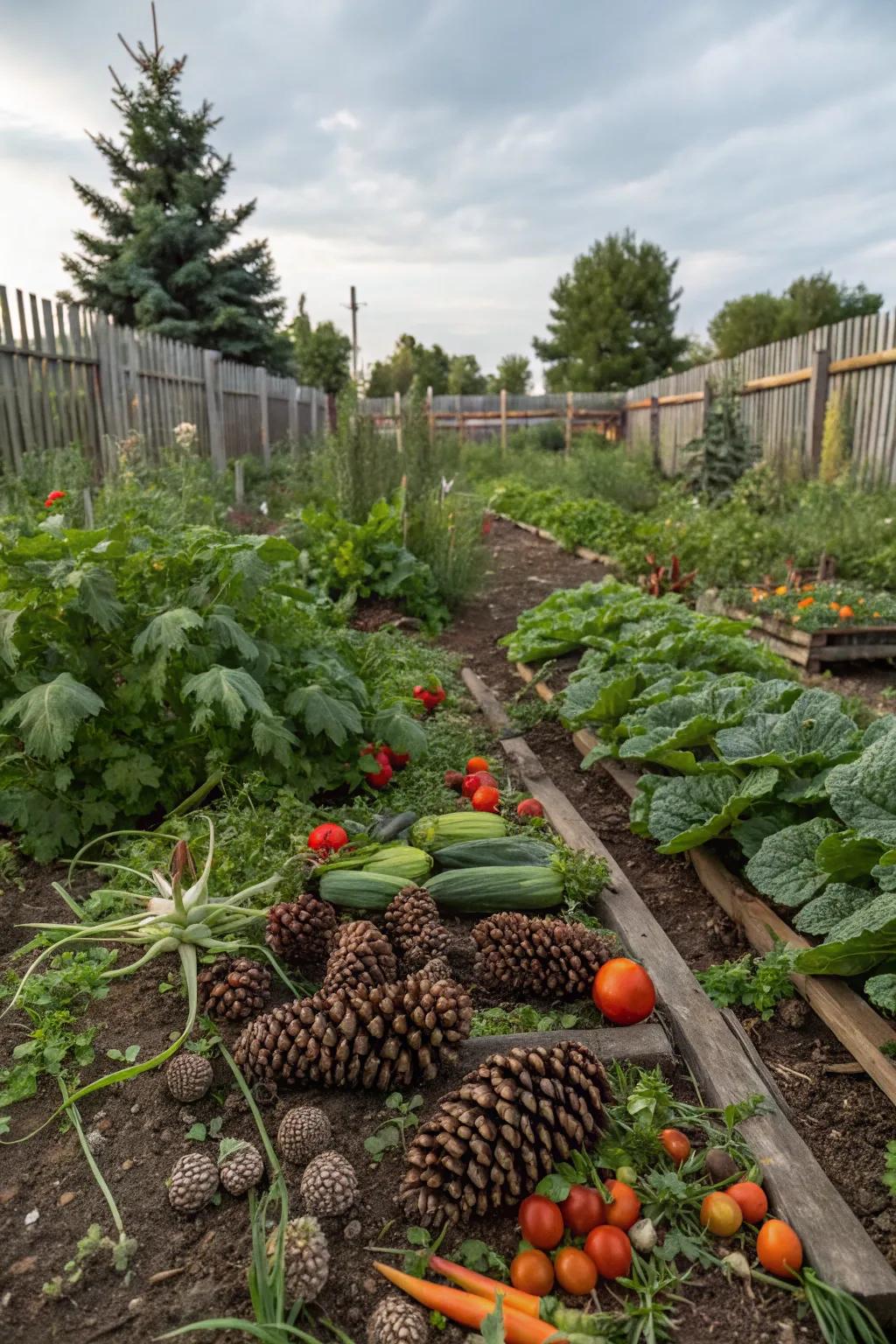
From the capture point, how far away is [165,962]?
241 cm

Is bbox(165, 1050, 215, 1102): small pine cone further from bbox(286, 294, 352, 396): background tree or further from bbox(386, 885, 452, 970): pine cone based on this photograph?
bbox(286, 294, 352, 396): background tree

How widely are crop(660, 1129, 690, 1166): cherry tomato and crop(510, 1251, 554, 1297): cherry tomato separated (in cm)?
37

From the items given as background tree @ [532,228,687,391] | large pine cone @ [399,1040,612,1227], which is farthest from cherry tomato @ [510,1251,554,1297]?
background tree @ [532,228,687,391]

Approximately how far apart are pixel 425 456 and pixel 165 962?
699 cm

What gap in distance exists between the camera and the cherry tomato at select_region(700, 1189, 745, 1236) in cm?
162

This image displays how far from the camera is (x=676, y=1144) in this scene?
176 centimetres

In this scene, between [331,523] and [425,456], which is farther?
[425,456]

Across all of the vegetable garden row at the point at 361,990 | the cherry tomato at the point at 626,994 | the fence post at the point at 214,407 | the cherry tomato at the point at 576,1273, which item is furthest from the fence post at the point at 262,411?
the cherry tomato at the point at 576,1273

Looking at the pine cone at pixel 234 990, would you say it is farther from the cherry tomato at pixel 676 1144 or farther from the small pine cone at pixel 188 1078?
the cherry tomato at pixel 676 1144

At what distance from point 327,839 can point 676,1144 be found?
A: 4.27 ft

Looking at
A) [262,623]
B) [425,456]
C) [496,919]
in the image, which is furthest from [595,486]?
[496,919]

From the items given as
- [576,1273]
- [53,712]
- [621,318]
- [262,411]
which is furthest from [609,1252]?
[621,318]

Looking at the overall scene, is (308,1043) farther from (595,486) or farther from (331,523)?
(595,486)

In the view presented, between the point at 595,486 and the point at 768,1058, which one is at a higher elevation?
the point at 595,486
